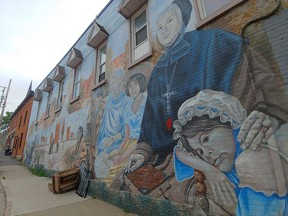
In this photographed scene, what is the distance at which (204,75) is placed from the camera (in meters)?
4.22

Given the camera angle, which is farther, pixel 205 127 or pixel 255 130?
pixel 205 127

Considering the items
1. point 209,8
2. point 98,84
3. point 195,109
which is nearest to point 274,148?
point 195,109

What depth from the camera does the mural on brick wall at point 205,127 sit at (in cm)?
308

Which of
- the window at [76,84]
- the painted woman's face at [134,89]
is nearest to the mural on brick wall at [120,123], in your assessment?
the painted woman's face at [134,89]

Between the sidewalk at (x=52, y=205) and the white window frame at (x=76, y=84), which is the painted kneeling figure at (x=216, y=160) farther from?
the white window frame at (x=76, y=84)

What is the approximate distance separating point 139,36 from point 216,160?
16.8ft

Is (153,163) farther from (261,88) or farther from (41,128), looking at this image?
(41,128)

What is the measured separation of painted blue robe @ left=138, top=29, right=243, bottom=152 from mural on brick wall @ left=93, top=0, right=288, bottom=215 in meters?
0.02

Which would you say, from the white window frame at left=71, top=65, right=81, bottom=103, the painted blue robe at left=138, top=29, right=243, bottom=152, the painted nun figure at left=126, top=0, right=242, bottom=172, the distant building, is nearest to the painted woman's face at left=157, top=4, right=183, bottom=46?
the painted nun figure at left=126, top=0, right=242, bottom=172

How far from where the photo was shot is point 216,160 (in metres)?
3.68

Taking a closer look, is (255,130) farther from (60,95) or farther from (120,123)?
(60,95)

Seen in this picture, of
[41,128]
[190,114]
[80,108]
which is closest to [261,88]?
[190,114]

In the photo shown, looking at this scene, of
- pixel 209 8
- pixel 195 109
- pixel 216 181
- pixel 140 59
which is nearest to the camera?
pixel 216 181

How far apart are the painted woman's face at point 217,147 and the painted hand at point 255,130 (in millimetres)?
228
